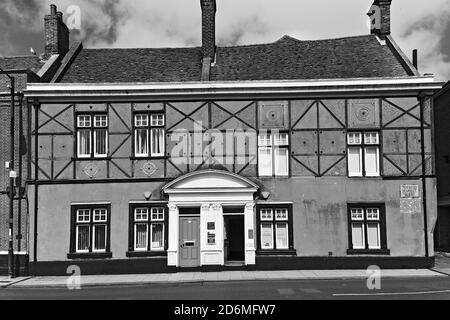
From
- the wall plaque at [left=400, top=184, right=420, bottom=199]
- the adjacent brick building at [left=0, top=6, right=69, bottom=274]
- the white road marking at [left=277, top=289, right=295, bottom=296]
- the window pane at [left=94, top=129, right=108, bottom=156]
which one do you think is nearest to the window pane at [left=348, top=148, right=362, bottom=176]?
the wall plaque at [left=400, top=184, right=420, bottom=199]

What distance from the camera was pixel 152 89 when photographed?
20.1m

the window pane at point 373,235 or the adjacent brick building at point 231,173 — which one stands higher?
the adjacent brick building at point 231,173

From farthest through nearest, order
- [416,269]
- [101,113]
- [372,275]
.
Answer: [101,113] < [416,269] < [372,275]

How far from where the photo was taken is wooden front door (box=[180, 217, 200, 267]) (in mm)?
19672

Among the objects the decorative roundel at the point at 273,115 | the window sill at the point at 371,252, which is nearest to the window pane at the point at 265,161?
the decorative roundel at the point at 273,115

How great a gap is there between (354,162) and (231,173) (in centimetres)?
543

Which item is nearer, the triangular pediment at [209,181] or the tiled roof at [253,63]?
the triangular pediment at [209,181]

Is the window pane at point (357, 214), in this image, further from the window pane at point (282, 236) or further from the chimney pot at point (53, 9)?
the chimney pot at point (53, 9)

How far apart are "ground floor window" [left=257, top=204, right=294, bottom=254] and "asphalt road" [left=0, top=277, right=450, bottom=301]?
9.70 ft

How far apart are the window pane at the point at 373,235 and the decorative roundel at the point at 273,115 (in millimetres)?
6058

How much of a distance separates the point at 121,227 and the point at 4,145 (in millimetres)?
6385

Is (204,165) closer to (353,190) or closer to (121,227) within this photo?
(121,227)

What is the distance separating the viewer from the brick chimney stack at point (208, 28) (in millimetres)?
23438

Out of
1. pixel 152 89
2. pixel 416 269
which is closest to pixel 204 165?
pixel 152 89
